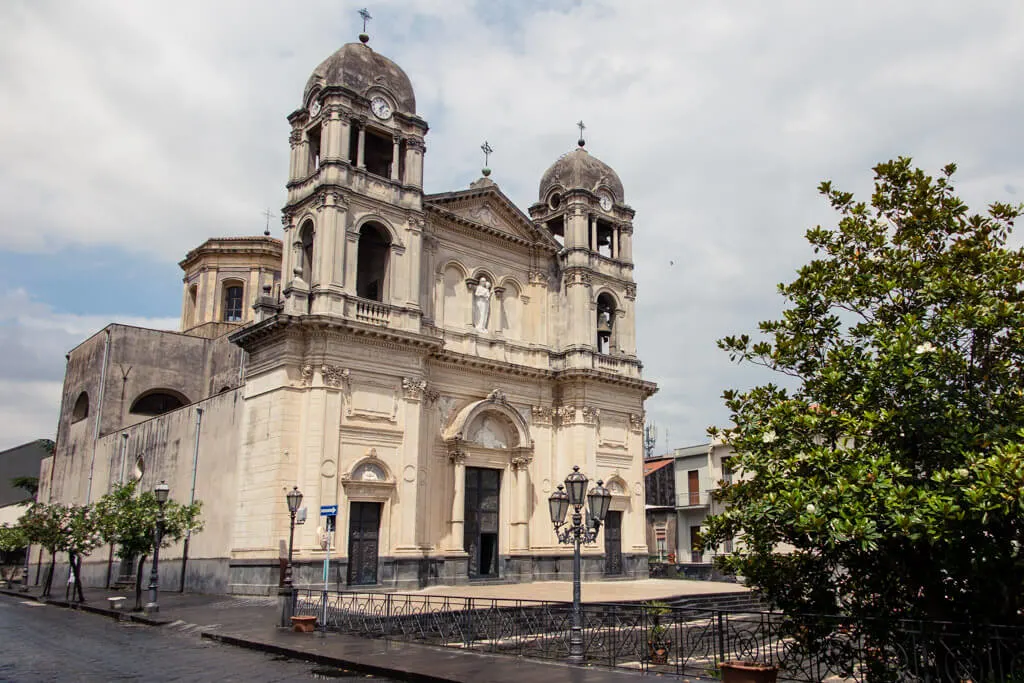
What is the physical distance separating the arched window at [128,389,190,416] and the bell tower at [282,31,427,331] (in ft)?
43.1

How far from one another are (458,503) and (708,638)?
16222mm

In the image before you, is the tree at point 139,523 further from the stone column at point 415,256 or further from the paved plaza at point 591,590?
the stone column at point 415,256

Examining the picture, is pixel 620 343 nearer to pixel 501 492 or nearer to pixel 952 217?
pixel 501 492

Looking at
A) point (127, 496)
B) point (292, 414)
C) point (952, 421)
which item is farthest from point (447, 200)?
point (952, 421)

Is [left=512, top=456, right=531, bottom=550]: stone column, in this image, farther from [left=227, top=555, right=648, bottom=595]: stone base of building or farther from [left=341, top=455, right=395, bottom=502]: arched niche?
[left=341, top=455, right=395, bottom=502]: arched niche

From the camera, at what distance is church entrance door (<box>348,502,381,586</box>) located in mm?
27953

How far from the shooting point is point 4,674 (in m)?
13.6

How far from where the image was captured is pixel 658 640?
15.6 m

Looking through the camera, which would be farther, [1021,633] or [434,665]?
[434,665]

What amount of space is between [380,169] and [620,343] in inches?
515

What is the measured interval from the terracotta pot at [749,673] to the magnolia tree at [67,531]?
2342cm

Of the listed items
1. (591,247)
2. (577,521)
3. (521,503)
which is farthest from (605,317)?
(577,521)

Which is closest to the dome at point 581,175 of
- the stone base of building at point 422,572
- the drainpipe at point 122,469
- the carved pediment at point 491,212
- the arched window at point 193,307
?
the carved pediment at point 491,212

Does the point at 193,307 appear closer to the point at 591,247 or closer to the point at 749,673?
the point at 591,247
